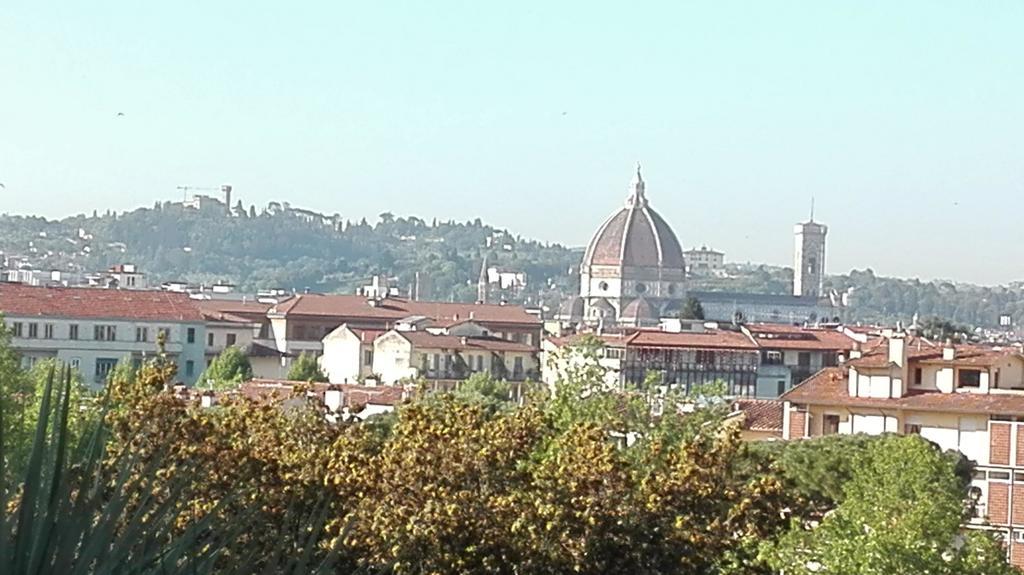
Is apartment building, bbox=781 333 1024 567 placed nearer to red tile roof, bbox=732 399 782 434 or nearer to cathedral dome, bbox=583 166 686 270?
red tile roof, bbox=732 399 782 434

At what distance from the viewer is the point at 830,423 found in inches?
1599

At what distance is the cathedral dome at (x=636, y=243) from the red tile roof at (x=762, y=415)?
468ft

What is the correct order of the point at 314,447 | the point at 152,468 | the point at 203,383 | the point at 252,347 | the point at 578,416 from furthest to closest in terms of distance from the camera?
the point at 252,347, the point at 203,383, the point at 578,416, the point at 314,447, the point at 152,468

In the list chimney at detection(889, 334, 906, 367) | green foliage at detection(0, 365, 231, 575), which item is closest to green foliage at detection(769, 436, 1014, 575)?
green foliage at detection(0, 365, 231, 575)

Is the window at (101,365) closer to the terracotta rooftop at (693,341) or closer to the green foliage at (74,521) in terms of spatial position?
the terracotta rooftop at (693,341)

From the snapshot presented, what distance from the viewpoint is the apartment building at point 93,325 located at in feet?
224

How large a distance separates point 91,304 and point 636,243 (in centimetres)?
12300

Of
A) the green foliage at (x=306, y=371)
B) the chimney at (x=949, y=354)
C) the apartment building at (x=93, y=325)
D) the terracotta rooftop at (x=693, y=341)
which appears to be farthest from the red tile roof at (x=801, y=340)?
the chimney at (x=949, y=354)

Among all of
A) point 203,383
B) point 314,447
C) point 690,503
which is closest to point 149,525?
point 690,503

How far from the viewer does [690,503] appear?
16.9 metres

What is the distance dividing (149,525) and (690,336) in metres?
74.8

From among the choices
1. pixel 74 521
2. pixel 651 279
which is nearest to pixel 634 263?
pixel 651 279

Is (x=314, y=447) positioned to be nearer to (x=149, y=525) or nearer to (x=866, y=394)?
(x=149, y=525)

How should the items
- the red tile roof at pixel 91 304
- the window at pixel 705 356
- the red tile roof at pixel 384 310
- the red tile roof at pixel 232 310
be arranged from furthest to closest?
the red tile roof at pixel 384 310 < the red tile roof at pixel 232 310 < the window at pixel 705 356 < the red tile roof at pixel 91 304
